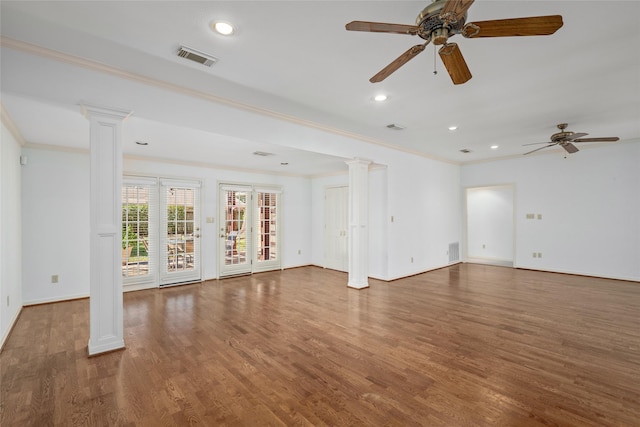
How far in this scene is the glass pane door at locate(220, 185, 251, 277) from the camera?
6645mm

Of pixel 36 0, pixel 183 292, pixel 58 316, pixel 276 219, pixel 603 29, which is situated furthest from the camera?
pixel 276 219

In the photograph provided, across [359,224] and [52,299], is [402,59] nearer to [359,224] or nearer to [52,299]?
[359,224]

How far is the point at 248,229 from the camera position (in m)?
7.06

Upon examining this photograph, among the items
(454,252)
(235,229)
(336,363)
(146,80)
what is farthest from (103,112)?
(454,252)

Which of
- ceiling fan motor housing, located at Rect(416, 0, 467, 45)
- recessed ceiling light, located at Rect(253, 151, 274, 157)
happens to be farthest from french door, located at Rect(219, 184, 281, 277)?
ceiling fan motor housing, located at Rect(416, 0, 467, 45)

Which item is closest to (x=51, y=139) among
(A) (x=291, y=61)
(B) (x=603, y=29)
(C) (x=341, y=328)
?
(A) (x=291, y=61)

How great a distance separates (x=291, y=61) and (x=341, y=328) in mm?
3013

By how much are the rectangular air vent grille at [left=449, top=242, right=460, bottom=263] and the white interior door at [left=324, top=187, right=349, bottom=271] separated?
2.89m

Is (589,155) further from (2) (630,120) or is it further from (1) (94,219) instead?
(1) (94,219)

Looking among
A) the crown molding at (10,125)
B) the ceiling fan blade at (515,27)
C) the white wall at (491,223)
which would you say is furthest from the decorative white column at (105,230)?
the white wall at (491,223)

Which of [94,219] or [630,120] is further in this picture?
[630,120]

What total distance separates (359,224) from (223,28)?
3906 mm

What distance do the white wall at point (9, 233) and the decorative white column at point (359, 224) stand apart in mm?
4660

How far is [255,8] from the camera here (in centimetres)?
209
